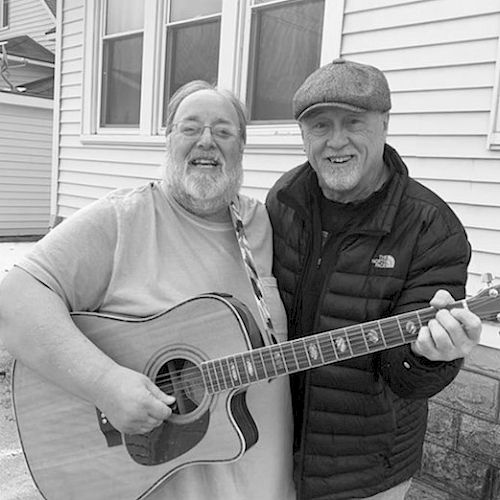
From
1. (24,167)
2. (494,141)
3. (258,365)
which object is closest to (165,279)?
(258,365)

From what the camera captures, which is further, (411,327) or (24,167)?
(24,167)

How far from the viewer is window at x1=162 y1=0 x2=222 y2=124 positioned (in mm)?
4227

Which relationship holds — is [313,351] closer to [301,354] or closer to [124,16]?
[301,354]

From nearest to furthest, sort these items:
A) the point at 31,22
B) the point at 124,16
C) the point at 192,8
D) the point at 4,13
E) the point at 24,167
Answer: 1. the point at 192,8
2. the point at 124,16
3. the point at 24,167
4. the point at 31,22
5. the point at 4,13

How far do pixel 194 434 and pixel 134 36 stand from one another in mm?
4322

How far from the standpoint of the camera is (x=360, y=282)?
4.63 feet

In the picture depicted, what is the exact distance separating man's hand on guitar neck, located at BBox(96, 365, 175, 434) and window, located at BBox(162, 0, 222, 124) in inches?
127

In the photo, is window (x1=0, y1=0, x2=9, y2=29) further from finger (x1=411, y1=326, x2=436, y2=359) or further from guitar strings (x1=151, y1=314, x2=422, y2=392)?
finger (x1=411, y1=326, x2=436, y2=359)

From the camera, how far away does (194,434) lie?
145 cm

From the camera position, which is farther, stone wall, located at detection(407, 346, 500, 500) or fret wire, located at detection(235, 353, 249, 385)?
stone wall, located at detection(407, 346, 500, 500)

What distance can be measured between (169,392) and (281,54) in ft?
9.36

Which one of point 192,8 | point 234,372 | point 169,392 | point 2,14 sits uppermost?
point 2,14

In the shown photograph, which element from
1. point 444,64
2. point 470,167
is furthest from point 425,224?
point 444,64

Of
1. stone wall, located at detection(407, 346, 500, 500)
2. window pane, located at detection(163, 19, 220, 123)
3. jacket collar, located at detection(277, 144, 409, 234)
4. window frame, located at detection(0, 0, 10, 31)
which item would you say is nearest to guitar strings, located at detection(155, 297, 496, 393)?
jacket collar, located at detection(277, 144, 409, 234)
